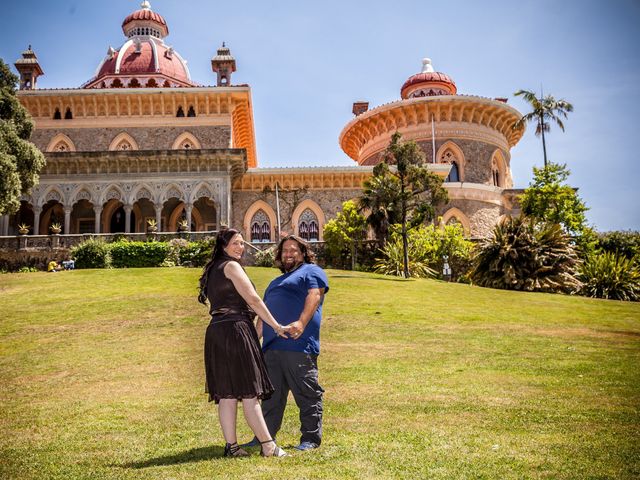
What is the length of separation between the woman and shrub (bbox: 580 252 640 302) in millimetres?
21084

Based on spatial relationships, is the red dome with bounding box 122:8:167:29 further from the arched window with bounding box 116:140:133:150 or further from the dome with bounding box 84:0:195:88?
the arched window with bounding box 116:140:133:150

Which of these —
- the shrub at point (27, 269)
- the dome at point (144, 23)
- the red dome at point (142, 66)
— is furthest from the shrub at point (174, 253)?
the dome at point (144, 23)

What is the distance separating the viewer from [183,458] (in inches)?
217

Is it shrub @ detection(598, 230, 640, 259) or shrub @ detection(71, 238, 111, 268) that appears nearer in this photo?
shrub @ detection(71, 238, 111, 268)

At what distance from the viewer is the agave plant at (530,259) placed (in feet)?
77.9

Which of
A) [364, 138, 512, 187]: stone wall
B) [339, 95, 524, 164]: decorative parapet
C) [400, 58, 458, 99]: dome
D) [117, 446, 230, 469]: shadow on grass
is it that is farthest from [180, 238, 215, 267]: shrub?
[400, 58, 458, 99]: dome

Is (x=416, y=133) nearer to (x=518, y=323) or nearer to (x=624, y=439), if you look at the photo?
(x=518, y=323)

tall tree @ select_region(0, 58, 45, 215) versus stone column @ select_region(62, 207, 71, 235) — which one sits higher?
tall tree @ select_region(0, 58, 45, 215)

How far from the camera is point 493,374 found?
889 cm

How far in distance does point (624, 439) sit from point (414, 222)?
20.9 m

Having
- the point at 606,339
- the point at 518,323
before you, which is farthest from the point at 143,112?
the point at 606,339

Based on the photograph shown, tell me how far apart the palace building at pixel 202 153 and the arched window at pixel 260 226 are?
6 centimetres

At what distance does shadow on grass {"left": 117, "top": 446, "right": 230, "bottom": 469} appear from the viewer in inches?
210

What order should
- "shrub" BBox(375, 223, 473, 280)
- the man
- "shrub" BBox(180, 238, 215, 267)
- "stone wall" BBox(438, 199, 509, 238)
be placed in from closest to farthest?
1. the man
2. "shrub" BBox(180, 238, 215, 267)
3. "shrub" BBox(375, 223, 473, 280)
4. "stone wall" BBox(438, 199, 509, 238)
